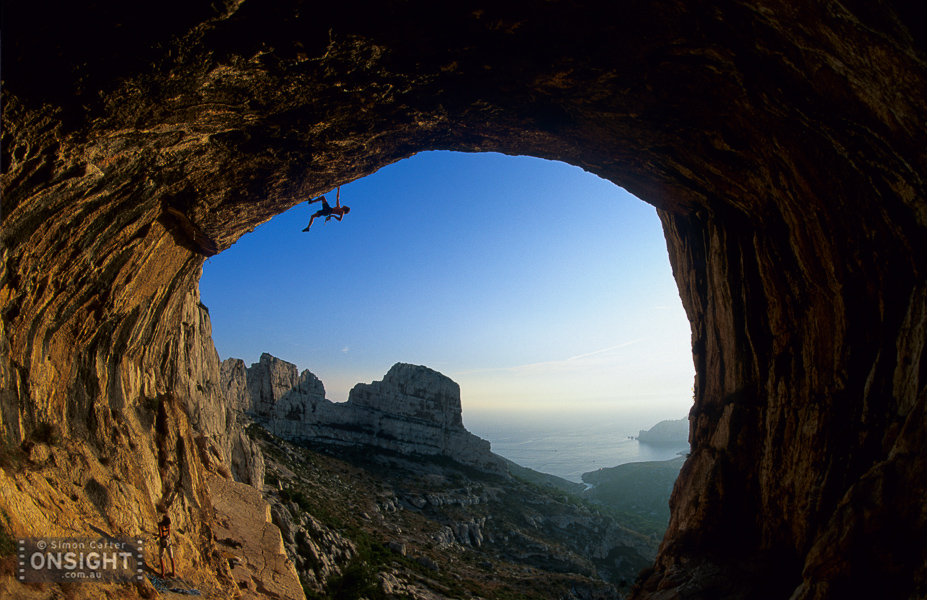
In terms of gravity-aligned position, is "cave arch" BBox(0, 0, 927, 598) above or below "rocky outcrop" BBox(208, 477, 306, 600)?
above

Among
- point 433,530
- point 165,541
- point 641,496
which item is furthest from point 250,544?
point 641,496

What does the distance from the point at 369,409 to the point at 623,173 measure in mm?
65384

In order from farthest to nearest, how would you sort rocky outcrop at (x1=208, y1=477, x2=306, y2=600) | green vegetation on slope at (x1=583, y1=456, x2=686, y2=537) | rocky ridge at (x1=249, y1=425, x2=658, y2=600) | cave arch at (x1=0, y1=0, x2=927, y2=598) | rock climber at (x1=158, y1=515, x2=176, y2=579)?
green vegetation on slope at (x1=583, y1=456, x2=686, y2=537), rocky ridge at (x1=249, y1=425, x2=658, y2=600), rocky outcrop at (x1=208, y1=477, x2=306, y2=600), rock climber at (x1=158, y1=515, x2=176, y2=579), cave arch at (x1=0, y1=0, x2=927, y2=598)

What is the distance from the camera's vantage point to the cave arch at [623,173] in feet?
17.5

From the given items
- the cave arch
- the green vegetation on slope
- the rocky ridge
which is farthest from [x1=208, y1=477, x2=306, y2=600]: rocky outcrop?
the green vegetation on slope

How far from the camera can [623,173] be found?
10836 mm

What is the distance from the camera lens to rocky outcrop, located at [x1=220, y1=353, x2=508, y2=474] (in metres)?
60.1

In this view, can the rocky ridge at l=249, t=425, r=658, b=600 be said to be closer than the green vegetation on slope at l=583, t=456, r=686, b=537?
Yes

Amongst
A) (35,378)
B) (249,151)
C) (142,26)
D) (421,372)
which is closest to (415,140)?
(249,151)

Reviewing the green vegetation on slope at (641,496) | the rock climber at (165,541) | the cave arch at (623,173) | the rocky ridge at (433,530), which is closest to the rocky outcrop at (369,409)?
the rocky ridge at (433,530)

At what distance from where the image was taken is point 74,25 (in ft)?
15.6

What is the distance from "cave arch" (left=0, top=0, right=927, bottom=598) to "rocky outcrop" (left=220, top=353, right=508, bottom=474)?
54.2 meters

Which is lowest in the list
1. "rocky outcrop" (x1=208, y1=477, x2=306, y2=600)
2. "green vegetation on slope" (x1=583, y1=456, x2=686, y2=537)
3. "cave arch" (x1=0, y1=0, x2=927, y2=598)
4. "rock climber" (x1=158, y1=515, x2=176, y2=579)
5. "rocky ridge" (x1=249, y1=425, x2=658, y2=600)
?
"green vegetation on slope" (x1=583, y1=456, x2=686, y2=537)

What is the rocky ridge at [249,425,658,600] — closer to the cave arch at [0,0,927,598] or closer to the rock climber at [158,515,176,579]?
the cave arch at [0,0,927,598]
